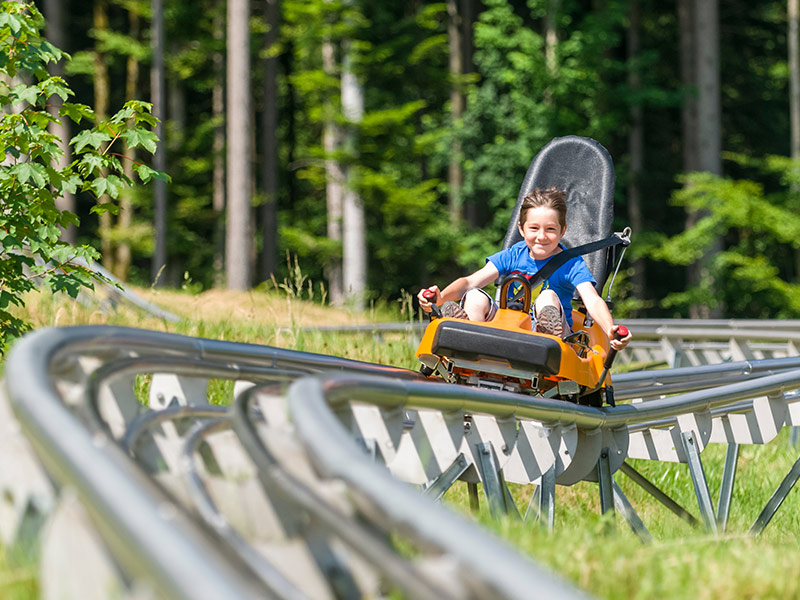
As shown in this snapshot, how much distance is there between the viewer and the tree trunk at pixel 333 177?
75.8 feet

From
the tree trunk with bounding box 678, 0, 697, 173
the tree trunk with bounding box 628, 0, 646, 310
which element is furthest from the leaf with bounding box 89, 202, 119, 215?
the tree trunk with bounding box 628, 0, 646, 310

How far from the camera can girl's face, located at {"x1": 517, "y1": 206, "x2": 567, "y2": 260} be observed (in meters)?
5.04

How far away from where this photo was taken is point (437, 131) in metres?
26.7

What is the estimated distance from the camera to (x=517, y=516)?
383 cm

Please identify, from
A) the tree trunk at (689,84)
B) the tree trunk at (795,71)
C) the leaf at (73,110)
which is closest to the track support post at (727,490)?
the leaf at (73,110)

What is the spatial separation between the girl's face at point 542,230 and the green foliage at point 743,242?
15.7m

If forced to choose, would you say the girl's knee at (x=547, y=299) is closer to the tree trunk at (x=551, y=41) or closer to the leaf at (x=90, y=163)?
the leaf at (x=90, y=163)

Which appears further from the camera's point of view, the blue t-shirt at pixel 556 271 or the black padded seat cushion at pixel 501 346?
the blue t-shirt at pixel 556 271

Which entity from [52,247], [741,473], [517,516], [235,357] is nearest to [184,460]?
[235,357]

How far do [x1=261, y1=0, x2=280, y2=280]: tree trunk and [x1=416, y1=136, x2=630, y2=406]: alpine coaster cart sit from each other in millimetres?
21738

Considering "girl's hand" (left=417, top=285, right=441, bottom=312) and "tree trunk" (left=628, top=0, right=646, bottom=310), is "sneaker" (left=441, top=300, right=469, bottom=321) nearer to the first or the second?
"girl's hand" (left=417, top=285, right=441, bottom=312)

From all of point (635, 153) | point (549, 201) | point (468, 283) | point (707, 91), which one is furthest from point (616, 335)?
point (635, 153)

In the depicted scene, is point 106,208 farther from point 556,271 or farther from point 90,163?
point 556,271

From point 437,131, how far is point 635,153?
232 inches
